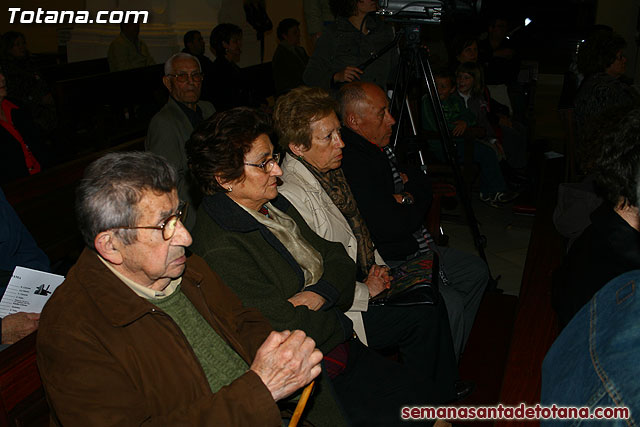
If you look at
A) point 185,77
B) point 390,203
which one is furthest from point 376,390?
point 185,77

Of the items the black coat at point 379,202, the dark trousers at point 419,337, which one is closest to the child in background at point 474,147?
the black coat at point 379,202

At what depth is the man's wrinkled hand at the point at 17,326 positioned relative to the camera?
5.71 ft

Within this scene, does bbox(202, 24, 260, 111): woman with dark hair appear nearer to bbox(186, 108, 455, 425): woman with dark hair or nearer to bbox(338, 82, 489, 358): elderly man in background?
bbox(338, 82, 489, 358): elderly man in background

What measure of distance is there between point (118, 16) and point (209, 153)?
21.8 ft

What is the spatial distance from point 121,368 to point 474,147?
439 centimetres

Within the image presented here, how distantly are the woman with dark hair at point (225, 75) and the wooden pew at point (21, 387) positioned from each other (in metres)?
3.89

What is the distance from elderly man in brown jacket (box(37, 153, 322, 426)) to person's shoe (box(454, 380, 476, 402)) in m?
1.12

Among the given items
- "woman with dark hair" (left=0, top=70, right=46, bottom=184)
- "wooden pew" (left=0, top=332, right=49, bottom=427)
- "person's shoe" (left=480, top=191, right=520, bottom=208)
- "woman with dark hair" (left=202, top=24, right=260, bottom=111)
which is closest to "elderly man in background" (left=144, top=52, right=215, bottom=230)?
"woman with dark hair" (left=0, top=70, right=46, bottom=184)

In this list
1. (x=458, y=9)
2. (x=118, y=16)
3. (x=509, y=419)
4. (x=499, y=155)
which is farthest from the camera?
(x=118, y=16)

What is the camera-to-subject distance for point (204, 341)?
1604 mm

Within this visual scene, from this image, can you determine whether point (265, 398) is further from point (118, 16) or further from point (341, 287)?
point (118, 16)

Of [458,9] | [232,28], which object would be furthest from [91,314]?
[232,28]

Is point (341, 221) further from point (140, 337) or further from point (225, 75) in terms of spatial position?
point (225, 75)

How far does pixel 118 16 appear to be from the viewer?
304 inches
